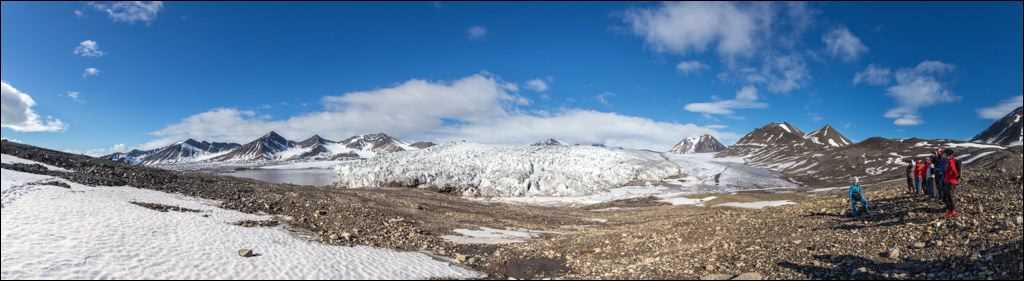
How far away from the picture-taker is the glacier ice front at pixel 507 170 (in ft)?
233

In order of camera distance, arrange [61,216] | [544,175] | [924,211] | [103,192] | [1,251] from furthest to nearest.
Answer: [544,175], [103,192], [924,211], [61,216], [1,251]

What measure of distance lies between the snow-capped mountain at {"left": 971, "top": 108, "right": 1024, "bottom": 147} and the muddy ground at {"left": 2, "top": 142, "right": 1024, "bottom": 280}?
200 metres

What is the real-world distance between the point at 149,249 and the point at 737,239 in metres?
19.5

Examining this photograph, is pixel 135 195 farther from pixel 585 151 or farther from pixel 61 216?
pixel 585 151

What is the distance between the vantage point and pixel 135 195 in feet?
75.1

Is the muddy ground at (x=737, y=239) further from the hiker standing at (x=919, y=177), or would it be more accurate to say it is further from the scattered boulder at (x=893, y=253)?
the hiker standing at (x=919, y=177)

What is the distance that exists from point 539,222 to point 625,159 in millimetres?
53750

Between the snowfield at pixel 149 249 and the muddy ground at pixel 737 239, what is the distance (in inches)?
90.4

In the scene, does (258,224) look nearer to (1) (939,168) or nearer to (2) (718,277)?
(2) (718,277)

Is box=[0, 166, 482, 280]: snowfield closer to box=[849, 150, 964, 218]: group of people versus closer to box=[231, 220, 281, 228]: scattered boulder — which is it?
box=[231, 220, 281, 228]: scattered boulder

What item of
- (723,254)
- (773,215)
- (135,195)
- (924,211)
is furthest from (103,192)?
(924,211)

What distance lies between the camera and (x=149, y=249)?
13672mm

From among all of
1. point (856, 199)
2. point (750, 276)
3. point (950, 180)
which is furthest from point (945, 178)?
point (750, 276)

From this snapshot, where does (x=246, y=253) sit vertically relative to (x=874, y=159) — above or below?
below
